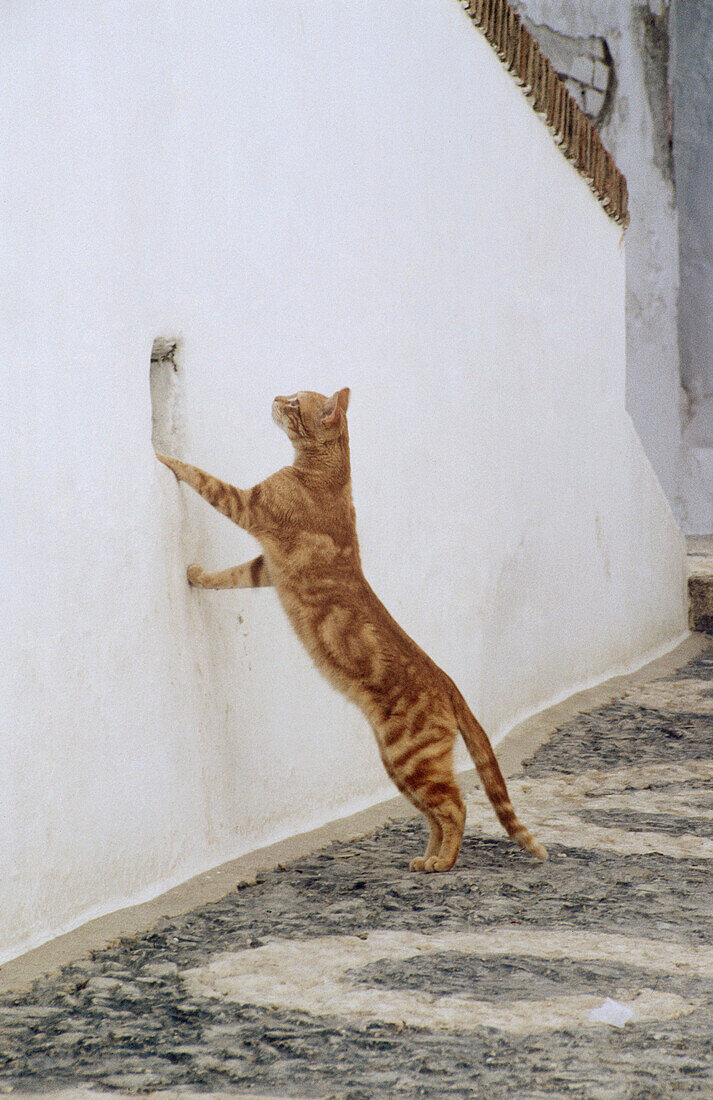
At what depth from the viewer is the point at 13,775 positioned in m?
2.01

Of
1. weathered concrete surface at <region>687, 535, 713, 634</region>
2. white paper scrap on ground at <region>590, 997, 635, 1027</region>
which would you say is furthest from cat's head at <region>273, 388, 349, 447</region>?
weathered concrete surface at <region>687, 535, 713, 634</region>

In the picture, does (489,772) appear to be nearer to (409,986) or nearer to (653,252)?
(409,986)

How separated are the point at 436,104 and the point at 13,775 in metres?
2.90

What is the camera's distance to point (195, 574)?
101 inches

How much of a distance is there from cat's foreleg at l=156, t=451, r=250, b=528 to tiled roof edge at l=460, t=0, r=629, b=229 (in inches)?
99.2

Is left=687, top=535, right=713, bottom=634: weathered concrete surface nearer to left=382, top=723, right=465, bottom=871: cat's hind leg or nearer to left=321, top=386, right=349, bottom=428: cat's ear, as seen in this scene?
left=382, top=723, right=465, bottom=871: cat's hind leg

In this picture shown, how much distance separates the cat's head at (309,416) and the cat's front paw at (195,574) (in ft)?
1.39

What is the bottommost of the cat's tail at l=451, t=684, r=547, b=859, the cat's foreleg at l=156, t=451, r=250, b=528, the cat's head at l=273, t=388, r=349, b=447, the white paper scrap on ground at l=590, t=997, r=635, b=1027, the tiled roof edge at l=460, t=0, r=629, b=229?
the white paper scrap on ground at l=590, t=997, r=635, b=1027

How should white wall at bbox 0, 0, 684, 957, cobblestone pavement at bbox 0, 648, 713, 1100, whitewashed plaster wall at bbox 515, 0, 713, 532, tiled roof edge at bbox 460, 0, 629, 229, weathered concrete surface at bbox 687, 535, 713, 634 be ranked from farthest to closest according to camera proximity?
whitewashed plaster wall at bbox 515, 0, 713, 532
weathered concrete surface at bbox 687, 535, 713, 634
tiled roof edge at bbox 460, 0, 629, 229
white wall at bbox 0, 0, 684, 957
cobblestone pavement at bbox 0, 648, 713, 1100

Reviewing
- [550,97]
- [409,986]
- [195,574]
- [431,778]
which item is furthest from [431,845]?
[550,97]

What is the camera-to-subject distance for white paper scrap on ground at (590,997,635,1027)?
1.75 m

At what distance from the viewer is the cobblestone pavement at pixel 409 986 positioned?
5.15 feet

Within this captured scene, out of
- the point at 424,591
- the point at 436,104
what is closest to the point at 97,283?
the point at 424,591

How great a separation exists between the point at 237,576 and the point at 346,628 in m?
0.30
